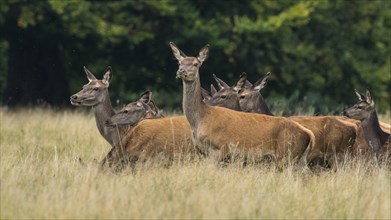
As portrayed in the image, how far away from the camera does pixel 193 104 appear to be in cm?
1159

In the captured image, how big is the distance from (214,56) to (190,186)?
55.2ft

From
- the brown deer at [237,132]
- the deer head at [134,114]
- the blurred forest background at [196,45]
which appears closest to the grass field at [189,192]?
the brown deer at [237,132]

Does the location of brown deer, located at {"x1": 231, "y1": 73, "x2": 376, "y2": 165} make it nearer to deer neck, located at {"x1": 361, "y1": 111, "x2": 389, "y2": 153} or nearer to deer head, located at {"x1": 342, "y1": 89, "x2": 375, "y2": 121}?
deer neck, located at {"x1": 361, "y1": 111, "x2": 389, "y2": 153}

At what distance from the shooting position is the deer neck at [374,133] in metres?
13.0

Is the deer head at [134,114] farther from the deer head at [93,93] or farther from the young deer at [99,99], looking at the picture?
the deer head at [93,93]

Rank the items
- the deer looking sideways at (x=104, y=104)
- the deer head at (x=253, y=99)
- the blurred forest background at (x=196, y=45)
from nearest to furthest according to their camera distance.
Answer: the deer looking sideways at (x=104, y=104), the deer head at (x=253, y=99), the blurred forest background at (x=196, y=45)

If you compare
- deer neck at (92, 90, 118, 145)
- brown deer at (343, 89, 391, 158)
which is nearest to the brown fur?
brown deer at (343, 89, 391, 158)

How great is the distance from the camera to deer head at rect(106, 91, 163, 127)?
13.0m

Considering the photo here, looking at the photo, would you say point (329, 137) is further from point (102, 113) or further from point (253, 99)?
point (102, 113)

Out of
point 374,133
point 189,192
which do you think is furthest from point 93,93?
point 189,192

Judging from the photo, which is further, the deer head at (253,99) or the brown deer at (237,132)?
the deer head at (253,99)

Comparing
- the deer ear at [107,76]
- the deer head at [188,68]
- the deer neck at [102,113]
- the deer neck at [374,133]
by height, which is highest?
the deer head at [188,68]

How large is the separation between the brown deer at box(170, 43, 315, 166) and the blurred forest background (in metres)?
11.3

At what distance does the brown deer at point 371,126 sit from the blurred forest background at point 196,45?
33.8ft
